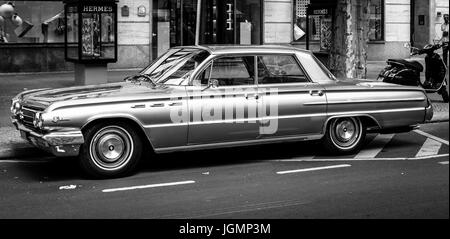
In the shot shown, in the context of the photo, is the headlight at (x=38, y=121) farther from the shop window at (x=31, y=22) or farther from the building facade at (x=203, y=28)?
the shop window at (x=31, y=22)

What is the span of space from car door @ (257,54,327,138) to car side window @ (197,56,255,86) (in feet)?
0.46

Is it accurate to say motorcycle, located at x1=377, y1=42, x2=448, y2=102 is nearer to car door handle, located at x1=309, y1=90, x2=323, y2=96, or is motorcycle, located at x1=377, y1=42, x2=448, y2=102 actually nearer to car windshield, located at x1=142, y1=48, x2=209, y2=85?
car door handle, located at x1=309, y1=90, x2=323, y2=96

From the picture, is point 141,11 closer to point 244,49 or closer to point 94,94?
point 244,49

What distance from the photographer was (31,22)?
1969 centimetres

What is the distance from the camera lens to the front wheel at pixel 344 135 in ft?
29.0

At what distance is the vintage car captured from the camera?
7.46m

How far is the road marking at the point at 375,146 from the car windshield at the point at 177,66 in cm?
258

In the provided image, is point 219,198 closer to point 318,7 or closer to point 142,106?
point 142,106

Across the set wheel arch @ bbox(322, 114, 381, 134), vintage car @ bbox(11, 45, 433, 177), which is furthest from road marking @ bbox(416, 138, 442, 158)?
wheel arch @ bbox(322, 114, 381, 134)

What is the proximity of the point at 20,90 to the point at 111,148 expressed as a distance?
27.8 ft

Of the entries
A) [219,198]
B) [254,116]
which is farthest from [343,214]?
[254,116]

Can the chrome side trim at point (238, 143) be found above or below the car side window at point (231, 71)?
below

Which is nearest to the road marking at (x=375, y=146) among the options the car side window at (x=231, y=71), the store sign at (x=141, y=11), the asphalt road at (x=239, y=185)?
the asphalt road at (x=239, y=185)

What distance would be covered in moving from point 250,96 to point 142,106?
1.41 metres
